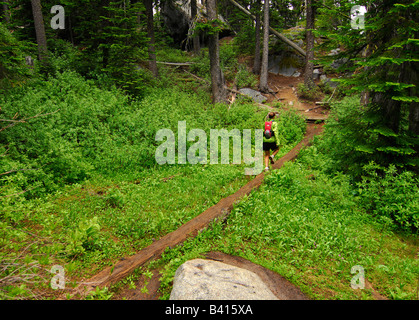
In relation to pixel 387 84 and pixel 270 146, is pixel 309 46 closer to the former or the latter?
pixel 270 146

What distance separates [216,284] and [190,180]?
525 cm

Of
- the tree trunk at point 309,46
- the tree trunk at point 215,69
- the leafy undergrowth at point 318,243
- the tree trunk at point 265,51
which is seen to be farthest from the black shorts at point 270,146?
the tree trunk at point 309,46

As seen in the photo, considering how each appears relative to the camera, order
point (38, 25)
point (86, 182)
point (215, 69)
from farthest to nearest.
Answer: point (215, 69), point (38, 25), point (86, 182)

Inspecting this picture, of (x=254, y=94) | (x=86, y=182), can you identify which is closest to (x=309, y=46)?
(x=254, y=94)

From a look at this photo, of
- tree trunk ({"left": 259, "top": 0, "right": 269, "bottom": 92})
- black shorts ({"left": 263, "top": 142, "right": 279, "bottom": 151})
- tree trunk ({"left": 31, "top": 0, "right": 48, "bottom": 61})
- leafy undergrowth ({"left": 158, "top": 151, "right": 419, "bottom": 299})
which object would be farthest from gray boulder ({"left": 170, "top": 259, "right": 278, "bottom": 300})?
tree trunk ({"left": 259, "top": 0, "right": 269, "bottom": 92})

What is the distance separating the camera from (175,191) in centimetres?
845

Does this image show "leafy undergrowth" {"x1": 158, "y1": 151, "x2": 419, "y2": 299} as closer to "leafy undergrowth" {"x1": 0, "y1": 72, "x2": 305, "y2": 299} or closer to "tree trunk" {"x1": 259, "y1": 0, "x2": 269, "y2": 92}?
"leafy undergrowth" {"x1": 0, "y1": 72, "x2": 305, "y2": 299}

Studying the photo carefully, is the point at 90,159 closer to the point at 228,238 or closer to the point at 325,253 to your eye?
the point at 228,238

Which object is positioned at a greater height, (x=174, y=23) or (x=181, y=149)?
(x=174, y=23)

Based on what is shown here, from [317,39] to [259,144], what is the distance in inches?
855

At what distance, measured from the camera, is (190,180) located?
912 centimetres

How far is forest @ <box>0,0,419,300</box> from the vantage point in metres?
4.94
